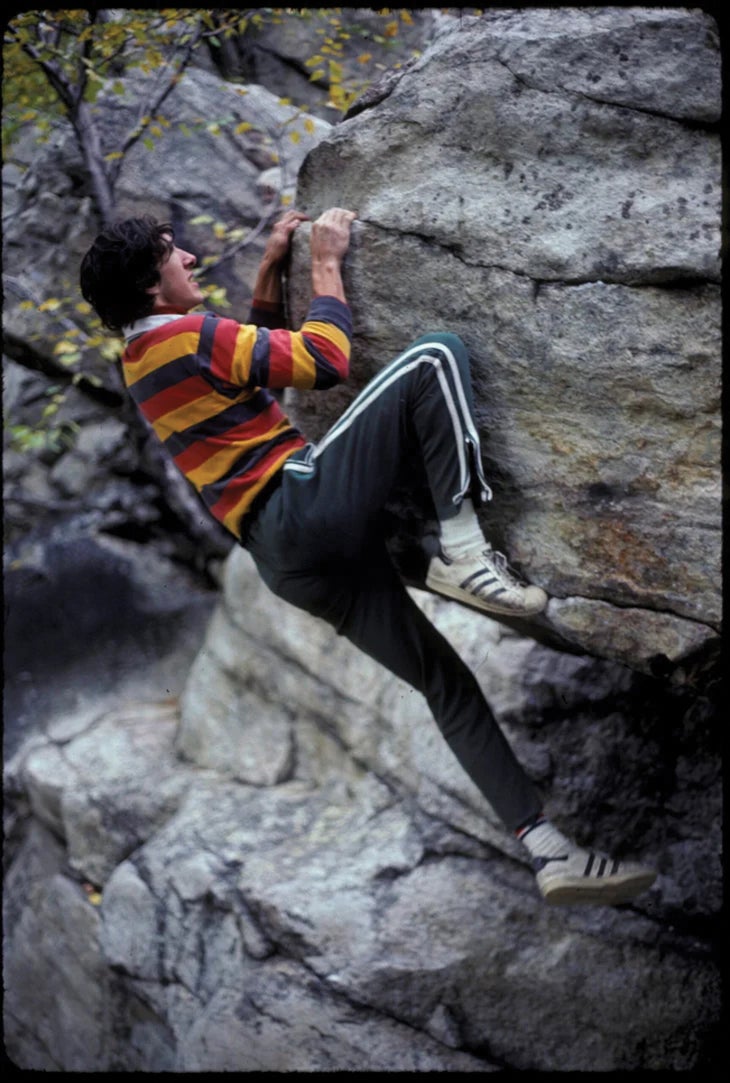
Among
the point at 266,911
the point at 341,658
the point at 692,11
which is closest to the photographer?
the point at 692,11

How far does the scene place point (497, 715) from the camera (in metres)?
5.08

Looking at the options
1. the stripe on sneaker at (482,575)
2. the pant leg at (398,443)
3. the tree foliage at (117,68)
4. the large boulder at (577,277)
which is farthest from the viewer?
the tree foliage at (117,68)

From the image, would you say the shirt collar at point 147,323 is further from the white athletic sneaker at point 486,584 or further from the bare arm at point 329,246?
the white athletic sneaker at point 486,584

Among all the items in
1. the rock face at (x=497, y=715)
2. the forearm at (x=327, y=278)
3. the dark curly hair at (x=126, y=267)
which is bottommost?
the rock face at (x=497, y=715)

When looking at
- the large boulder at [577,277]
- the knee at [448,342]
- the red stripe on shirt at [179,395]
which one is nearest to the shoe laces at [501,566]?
the large boulder at [577,277]

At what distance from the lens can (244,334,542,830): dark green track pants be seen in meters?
3.21

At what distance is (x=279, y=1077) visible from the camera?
4.62m

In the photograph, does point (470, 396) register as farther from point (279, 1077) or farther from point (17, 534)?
point (17, 534)

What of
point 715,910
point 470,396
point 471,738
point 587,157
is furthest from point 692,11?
point 715,910

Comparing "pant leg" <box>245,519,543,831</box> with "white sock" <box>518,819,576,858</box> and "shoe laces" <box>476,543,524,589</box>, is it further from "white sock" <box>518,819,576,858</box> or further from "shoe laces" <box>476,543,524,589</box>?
"shoe laces" <box>476,543,524,589</box>

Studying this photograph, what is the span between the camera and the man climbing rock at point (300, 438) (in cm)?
323

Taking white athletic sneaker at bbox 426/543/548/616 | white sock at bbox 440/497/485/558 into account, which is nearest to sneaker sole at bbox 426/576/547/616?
white athletic sneaker at bbox 426/543/548/616

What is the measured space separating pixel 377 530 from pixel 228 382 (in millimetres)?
805

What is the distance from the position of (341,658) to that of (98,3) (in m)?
3.73
